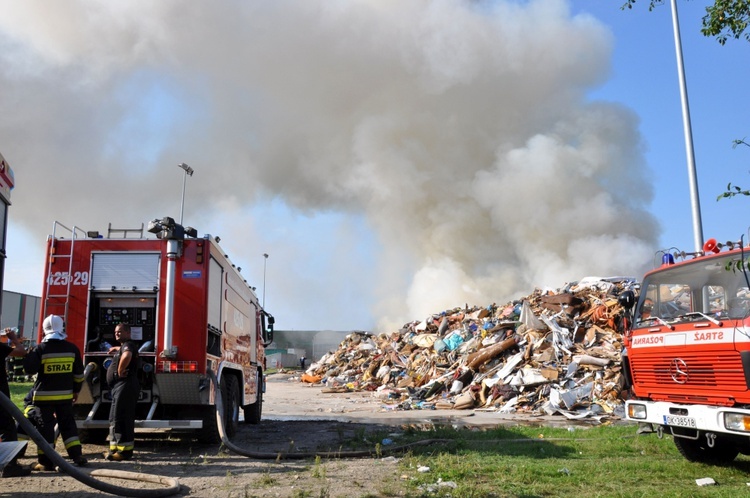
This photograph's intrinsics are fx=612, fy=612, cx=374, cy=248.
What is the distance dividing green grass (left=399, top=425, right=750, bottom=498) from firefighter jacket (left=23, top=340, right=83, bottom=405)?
11.9 feet

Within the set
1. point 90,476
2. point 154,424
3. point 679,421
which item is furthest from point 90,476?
point 679,421

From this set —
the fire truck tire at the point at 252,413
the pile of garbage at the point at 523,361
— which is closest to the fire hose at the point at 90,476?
the fire truck tire at the point at 252,413

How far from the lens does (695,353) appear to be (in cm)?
576

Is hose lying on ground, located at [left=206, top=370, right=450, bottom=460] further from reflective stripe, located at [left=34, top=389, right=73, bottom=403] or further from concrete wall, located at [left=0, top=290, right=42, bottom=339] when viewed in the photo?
concrete wall, located at [left=0, top=290, right=42, bottom=339]

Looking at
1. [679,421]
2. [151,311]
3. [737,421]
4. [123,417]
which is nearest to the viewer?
[737,421]

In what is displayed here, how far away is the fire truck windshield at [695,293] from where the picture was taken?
5.66 m

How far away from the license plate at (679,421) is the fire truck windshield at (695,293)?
95cm

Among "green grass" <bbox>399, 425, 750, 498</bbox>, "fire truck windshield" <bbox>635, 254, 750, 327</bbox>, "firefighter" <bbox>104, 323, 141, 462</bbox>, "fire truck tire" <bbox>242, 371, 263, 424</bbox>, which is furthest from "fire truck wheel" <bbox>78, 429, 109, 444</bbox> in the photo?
"fire truck windshield" <bbox>635, 254, 750, 327</bbox>

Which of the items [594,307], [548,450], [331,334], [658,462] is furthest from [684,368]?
[331,334]

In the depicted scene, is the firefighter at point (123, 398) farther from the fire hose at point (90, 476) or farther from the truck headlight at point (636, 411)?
the truck headlight at point (636, 411)

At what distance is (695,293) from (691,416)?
4.15 feet

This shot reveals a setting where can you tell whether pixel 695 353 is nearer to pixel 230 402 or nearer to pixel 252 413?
pixel 230 402

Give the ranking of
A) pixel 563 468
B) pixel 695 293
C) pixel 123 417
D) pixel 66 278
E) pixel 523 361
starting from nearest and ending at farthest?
1. pixel 563 468
2. pixel 695 293
3. pixel 123 417
4. pixel 66 278
5. pixel 523 361

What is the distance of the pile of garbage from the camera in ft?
43.9
